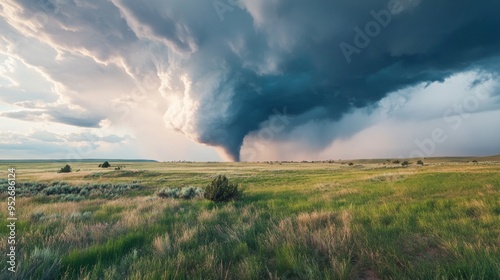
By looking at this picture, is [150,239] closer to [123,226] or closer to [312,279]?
[123,226]

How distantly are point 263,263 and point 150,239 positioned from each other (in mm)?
3109

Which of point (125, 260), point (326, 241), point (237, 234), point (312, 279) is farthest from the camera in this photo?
point (237, 234)

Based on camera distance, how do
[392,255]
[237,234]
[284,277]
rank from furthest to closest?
[237,234] < [392,255] < [284,277]

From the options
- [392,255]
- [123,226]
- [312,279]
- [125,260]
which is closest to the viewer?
[312,279]

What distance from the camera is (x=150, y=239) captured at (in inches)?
223

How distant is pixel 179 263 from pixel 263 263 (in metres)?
1.35

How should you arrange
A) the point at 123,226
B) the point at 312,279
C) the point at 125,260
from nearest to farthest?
the point at 312,279
the point at 125,260
the point at 123,226

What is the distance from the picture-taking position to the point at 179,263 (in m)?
3.79

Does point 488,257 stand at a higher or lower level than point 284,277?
higher

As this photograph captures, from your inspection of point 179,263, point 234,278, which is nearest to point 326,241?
point 234,278

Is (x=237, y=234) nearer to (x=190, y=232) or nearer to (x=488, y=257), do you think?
(x=190, y=232)

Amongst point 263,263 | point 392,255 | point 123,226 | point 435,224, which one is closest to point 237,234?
point 263,263

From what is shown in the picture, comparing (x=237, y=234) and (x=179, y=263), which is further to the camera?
(x=237, y=234)

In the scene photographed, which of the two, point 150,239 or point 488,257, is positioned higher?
point 488,257
